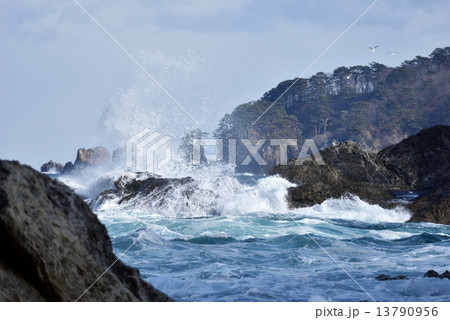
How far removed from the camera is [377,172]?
1775 centimetres

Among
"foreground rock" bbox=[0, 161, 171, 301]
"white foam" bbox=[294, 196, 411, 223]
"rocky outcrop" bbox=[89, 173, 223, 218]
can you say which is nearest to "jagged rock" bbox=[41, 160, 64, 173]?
"rocky outcrop" bbox=[89, 173, 223, 218]

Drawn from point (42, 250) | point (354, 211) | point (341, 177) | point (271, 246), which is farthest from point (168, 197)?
point (42, 250)

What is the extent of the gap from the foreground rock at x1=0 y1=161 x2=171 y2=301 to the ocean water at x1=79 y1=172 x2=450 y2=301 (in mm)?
3023

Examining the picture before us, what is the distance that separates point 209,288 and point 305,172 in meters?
10.6

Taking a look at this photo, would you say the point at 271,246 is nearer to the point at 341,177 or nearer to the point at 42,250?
the point at 341,177

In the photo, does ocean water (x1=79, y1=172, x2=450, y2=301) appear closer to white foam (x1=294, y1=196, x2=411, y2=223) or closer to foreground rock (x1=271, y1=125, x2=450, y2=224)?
white foam (x1=294, y1=196, x2=411, y2=223)

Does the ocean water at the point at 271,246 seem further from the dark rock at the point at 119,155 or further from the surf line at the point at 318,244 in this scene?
the dark rock at the point at 119,155

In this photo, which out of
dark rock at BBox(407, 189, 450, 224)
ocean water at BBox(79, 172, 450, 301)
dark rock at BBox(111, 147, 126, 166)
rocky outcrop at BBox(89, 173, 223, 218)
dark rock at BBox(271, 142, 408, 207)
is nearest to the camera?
ocean water at BBox(79, 172, 450, 301)

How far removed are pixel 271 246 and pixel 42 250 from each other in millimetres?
7912

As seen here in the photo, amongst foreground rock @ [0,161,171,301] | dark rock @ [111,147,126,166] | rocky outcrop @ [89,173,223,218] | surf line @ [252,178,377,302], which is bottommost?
surf line @ [252,178,377,302]

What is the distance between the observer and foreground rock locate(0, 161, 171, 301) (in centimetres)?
308

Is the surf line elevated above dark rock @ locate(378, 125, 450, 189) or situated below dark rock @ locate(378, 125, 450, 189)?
below

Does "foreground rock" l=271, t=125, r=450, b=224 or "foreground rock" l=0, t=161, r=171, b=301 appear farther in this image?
"foreground rock" l=271, t=125, r=450, b=224

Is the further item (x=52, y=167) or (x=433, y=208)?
(x=52, y=167)
